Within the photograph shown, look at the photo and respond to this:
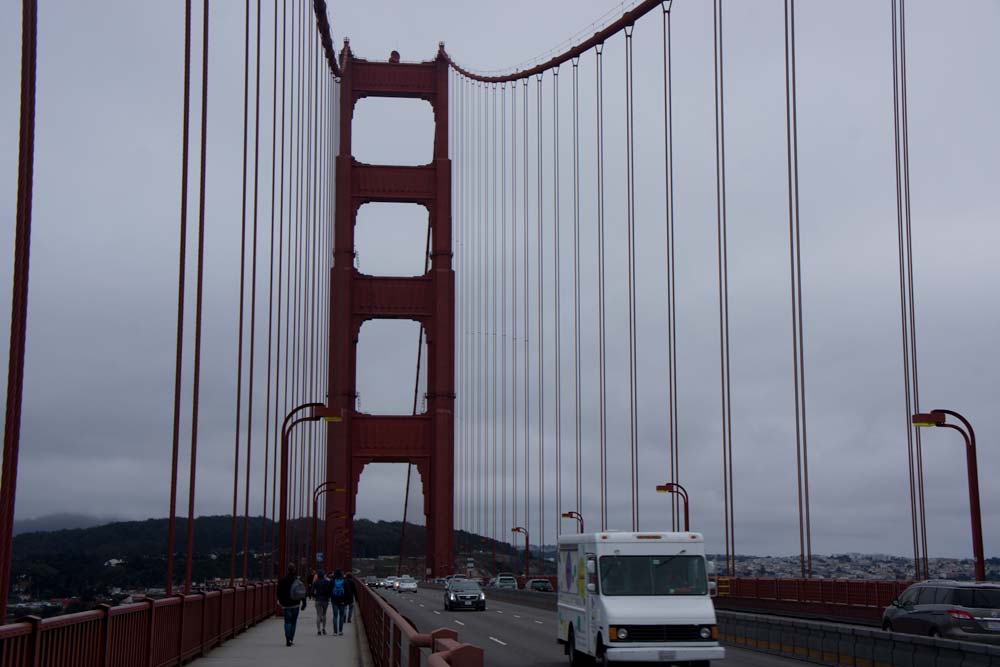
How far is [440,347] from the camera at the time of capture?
5619cm

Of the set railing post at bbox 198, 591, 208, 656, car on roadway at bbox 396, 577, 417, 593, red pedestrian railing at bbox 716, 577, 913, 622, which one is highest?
railing post at bbox 198, 591, 208, 656

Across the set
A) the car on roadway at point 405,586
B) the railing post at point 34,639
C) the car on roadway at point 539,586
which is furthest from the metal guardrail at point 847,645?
the car on roadway at point 405,586

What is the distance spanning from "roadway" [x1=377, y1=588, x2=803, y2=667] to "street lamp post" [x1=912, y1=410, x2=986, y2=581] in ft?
16.1

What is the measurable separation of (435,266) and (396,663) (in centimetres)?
4683

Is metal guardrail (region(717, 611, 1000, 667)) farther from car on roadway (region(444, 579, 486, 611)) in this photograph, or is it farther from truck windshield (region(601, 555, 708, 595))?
car on roadway (region(444, 579, 486, 611))

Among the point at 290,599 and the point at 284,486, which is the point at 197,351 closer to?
the point at 290,599

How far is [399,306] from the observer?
Result: 192 feet

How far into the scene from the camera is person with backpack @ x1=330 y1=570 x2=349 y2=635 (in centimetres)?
2633

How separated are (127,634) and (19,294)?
535 cm

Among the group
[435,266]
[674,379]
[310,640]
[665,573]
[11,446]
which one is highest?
[435,266]

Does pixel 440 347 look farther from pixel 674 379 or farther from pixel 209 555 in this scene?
pixel 209 555

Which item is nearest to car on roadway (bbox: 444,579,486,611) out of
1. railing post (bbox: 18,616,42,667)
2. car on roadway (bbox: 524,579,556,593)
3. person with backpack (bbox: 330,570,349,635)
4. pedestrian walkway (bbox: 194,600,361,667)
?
pedestrian walkway (bbox: 194,600,361,667)

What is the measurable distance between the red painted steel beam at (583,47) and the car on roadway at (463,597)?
20.7 m

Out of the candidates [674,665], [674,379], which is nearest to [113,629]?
[674,665]
